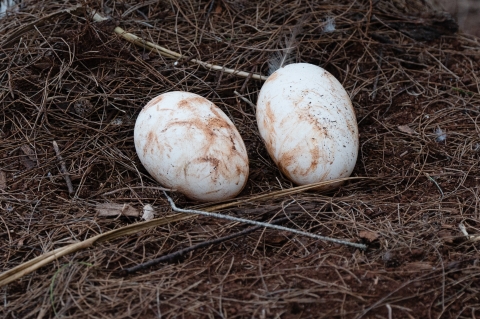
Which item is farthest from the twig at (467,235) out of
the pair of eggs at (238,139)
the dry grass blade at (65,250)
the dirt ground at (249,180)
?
the dry grass blade at (65,250)

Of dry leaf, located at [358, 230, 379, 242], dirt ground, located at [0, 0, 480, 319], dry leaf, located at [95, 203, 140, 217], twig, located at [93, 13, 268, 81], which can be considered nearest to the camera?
dirt ground, located at [0, 0, 480, 319]

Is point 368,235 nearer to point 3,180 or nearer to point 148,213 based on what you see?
point 148,213

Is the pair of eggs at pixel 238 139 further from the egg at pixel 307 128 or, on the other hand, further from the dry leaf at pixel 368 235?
the dry leaf at pixel 368 235

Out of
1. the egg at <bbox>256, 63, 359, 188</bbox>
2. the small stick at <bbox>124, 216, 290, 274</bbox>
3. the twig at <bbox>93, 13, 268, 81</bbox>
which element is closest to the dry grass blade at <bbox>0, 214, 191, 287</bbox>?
the small stick at <bbox>124, 216, 290, 274</bbox>

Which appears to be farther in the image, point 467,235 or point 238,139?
point 238,139

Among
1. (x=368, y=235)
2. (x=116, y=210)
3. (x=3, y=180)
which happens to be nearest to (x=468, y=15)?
(x=368, y=235)

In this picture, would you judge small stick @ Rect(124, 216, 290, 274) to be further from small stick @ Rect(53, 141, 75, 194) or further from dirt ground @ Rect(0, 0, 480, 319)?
small stick @ Rect(53, 141, 75, 194)

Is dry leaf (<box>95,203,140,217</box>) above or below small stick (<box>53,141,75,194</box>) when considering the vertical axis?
above
